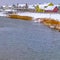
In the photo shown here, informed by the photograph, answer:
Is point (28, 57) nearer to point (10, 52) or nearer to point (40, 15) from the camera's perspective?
point (10, 52)

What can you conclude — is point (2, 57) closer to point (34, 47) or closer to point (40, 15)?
point (34, 47)

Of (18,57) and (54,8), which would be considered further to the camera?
(54,8)

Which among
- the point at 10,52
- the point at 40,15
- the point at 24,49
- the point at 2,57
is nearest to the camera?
the point at 2,57

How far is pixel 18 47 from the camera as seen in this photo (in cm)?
2408

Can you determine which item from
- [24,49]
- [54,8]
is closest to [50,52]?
[24,49]

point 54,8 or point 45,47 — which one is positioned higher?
point 45,47

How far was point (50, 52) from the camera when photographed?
22156 mm

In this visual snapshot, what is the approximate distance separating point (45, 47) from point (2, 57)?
19.3ft

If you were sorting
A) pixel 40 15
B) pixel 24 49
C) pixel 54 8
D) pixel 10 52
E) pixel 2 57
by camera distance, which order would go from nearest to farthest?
1. pixel 2 57
2. pixel 10 52
3. pixel 24 49
4. pixel 40 15
5. pixel 54 8

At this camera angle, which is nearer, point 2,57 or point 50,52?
point 2,57

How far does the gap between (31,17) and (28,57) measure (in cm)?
4758

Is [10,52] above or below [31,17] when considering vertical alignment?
above

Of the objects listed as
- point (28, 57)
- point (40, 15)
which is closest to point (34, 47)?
point (28, 57)

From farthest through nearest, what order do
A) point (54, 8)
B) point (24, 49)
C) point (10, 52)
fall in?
point (54, 8)
point (24, 49)
point (10, 52)
